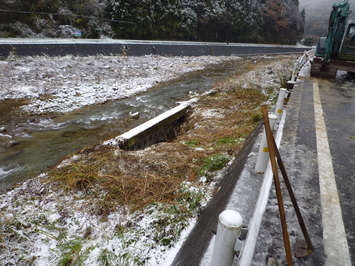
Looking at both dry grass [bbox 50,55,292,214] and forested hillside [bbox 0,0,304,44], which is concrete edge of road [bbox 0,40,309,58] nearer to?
forested hillside [bbox 0,0,304,44]

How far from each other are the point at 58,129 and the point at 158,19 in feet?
89.8

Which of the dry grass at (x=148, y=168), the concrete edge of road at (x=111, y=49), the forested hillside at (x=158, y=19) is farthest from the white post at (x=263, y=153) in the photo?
the forested hillside at (x=158, y=19)

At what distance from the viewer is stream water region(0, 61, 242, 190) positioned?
5.00 meters

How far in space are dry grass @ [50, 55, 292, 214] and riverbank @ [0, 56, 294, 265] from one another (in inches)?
0.6

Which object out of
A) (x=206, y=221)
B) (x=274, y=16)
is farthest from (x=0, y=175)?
(x=274, y=16)

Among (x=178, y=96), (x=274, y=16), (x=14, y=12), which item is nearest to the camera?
(x=178, y=96)

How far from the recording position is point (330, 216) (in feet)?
7.41

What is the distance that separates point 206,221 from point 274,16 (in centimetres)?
5644

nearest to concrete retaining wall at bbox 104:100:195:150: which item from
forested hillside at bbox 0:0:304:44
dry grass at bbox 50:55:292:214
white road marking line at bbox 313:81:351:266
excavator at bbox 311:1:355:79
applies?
dry grass at bbox 50:55:292:214

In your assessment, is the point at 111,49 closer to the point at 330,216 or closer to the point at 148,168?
the point at 148,168

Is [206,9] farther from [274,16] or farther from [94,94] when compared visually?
[94,94]

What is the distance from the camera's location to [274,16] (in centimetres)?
4788

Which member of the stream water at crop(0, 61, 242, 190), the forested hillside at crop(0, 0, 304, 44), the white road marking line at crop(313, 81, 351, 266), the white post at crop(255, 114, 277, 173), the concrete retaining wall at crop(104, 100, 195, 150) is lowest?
the stream water at crop(0, 61, 242, 190)

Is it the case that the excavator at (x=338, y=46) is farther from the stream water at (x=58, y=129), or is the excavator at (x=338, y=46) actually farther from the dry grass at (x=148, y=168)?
the dry grass at (x=148, y=168)
